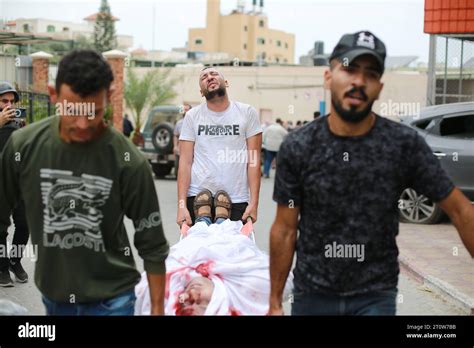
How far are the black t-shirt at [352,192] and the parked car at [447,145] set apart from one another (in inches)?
322

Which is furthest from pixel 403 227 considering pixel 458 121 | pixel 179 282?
pixel 179 282

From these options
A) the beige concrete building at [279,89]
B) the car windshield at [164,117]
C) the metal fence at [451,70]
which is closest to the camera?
the metal fence at [451,70]

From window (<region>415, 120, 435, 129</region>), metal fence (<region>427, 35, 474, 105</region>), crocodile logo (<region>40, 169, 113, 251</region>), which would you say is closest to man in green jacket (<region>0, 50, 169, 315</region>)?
crocodile logo (<region>40, 169, 113, 251</region>)

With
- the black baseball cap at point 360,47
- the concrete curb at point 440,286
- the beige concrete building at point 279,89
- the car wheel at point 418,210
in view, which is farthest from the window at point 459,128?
the beige concrete building at point 279,89

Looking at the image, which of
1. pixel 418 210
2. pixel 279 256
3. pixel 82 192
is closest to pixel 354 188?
pixel 279 256

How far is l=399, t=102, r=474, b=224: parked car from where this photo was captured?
11.8 meters

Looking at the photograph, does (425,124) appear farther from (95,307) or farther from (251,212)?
(95,307)

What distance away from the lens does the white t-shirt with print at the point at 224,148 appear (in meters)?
6.54

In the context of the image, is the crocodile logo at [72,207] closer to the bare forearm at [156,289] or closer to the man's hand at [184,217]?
the bare forearm at [156,289]

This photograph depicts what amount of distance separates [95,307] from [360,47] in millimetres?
1636

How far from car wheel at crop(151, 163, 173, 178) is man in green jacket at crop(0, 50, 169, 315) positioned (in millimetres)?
18223

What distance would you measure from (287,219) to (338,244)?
26 centimetres

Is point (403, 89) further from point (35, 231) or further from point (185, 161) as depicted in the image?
point (35, 231)

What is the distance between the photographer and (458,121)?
12.2 meters
